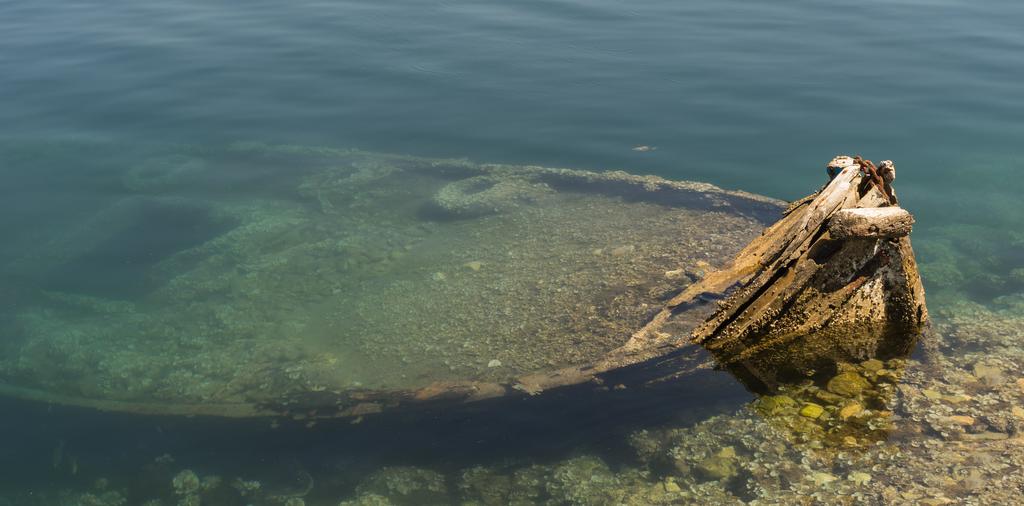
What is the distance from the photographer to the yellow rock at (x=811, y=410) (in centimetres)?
434

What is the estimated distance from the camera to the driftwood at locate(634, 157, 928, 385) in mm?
4559

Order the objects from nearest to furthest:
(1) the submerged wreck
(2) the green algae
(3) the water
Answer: (3) the water → (1) the submerged wreck → (2) the green algae

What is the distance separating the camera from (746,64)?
1077cm

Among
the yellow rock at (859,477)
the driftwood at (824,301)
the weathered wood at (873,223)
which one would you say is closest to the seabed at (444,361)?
the yellow rock at (859,477)

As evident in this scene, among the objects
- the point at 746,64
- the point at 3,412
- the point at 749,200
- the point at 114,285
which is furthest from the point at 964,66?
the point at 3,412

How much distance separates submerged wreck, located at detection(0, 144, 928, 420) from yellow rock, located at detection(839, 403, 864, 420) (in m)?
0.33

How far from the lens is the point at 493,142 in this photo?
9.00 meters

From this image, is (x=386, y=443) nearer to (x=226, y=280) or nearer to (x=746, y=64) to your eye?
(x=226, y=280)

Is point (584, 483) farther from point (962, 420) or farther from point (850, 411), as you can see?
point (962, 420)

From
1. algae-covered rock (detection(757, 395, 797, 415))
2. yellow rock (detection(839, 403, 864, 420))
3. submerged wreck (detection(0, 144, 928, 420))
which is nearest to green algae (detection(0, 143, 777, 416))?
submerged wreck (detection(0, 144, 928, 420))

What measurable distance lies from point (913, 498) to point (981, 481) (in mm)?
360

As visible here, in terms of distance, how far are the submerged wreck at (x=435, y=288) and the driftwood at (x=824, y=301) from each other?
0.01 m

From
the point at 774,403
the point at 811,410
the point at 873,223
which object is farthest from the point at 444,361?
the point at 873,223

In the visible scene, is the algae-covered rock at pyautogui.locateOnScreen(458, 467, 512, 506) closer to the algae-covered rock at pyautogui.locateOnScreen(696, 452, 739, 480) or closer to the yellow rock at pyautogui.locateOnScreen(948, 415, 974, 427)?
the algae-covered rock at pyautogui.locateOnScreen(696, 452, 739, 480)
